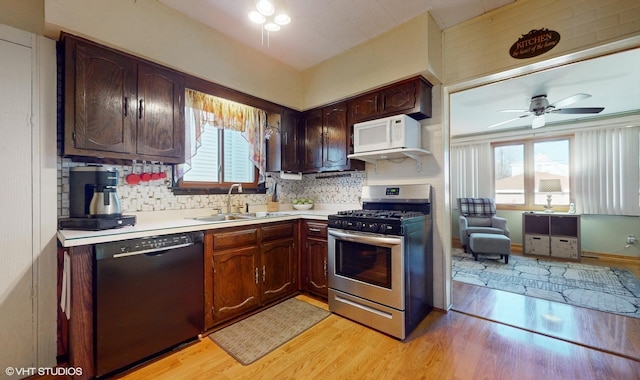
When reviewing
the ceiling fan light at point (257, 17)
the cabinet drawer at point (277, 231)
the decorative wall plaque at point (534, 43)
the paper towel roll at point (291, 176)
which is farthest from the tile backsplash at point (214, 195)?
the decorative wall plaque at point (534, 43)

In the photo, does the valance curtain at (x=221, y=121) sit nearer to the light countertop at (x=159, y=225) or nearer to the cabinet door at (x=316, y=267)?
the light countertop at (x=159, y=225)

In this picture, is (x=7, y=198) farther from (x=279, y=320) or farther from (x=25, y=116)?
(x=279, y=320)

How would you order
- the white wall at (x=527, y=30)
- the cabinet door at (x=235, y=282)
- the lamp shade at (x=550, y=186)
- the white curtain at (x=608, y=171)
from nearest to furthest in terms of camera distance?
the white wall at (x=527, y=30)
the cabinet door at (x=235, y=282)
the white curtain at (x=608, y=171)
the lamp shade at (x=550, y=186)

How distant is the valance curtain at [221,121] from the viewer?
102 inches

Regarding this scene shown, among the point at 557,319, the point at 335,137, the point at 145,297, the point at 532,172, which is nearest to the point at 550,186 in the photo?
the point at 532,172

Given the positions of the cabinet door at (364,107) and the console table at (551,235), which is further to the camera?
the console table at (551,235)

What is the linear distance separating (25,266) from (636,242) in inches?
299

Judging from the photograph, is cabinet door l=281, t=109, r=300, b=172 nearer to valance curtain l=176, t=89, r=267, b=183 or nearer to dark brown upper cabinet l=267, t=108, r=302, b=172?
dark brown upper cabinet l=267, t=108, r=302, b=172

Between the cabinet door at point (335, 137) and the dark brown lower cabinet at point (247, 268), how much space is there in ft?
2.87

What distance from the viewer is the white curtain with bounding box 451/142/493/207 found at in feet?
18.2

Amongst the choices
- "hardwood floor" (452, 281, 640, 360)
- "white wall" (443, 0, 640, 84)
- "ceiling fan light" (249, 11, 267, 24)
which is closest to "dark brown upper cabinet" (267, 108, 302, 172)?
"ceiling fan light" (249, 11, 267, 24)

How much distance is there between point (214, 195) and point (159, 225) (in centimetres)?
88

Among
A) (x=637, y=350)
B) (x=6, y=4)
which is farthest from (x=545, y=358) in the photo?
(x=6, y=4)

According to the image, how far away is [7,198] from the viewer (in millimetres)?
1675
